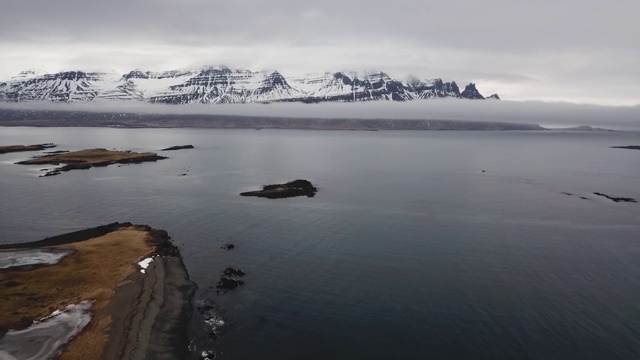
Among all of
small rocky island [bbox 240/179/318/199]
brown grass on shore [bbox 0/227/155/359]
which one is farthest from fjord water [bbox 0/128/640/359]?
brown grass on shore [bbox 0/227/155/359]

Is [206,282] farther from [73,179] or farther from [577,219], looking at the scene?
[73,179]

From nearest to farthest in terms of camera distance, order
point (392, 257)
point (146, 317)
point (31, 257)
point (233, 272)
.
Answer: point (146, 317)
point (233, 272)
point (31, 257)
point (392, 257)

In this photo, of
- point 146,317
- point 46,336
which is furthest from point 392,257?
point 46,336

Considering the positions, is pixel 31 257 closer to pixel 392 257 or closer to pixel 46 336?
pixel 46 336

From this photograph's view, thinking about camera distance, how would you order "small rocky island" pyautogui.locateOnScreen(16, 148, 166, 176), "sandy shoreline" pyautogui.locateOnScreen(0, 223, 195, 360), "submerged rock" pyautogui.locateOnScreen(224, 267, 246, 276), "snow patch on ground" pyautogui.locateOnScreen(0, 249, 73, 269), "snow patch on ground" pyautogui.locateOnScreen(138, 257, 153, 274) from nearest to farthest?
"sandy shoreline" pyautogui.locateOnScreen(0, 223, 195, 360) → "submerged rock" pyautogui.locateOnScreen(224, 267, 246, 276) → "snow patch on ground" pyautogui.locateOnScreen(138, 257, 153, 274) → "snow patch on ground" pyautogui.locateOnScreen(0, 249, 73, 269) → "small rocky island" pyautogui.locateOnScreen(16, 148, 166, 176)

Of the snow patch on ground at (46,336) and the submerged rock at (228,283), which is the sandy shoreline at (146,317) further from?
the submerged rock at (228,283)

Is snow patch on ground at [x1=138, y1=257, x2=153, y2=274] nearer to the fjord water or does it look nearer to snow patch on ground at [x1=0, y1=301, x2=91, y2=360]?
the fjord water

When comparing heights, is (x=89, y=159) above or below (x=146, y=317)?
above
